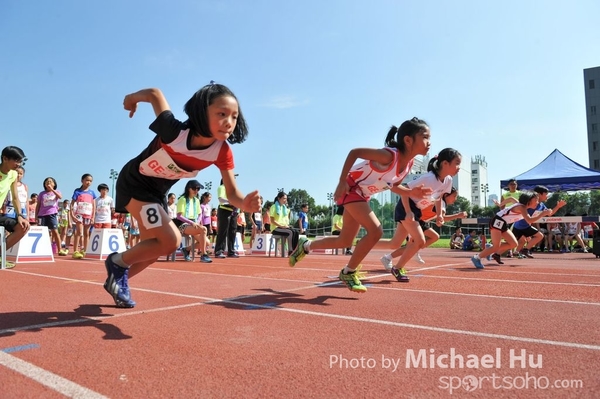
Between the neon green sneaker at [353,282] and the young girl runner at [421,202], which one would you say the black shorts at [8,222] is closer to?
the neon green sneaker at [353,282]

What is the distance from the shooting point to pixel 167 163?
10.5 feet

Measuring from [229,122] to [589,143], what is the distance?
261ft

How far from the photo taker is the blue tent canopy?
17438mm

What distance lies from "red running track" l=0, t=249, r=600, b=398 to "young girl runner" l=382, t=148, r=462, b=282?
1.34 m

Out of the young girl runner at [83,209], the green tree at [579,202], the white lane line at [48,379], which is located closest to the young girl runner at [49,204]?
the young girl runner at [83,209]

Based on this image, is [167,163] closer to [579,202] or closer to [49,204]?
[49,204]

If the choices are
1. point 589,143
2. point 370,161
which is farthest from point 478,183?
point 370,161

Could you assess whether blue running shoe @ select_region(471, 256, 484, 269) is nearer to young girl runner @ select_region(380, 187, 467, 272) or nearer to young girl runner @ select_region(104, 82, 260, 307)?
young girl runner @ select_region(380, 187, 467, 272)

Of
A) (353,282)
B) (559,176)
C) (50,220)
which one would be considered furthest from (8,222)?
(559,176)

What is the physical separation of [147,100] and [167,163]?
0.51 meters

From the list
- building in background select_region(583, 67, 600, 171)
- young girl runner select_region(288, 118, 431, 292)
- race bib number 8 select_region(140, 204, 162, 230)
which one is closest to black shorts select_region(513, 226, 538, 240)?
young girl runner select_region(288, 118, 431, 292)

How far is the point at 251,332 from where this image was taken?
2752 millimetres

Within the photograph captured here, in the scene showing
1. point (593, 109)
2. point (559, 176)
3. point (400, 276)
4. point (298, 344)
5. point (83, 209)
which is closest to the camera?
point (298, 344)

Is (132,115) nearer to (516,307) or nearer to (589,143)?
(516,307)
